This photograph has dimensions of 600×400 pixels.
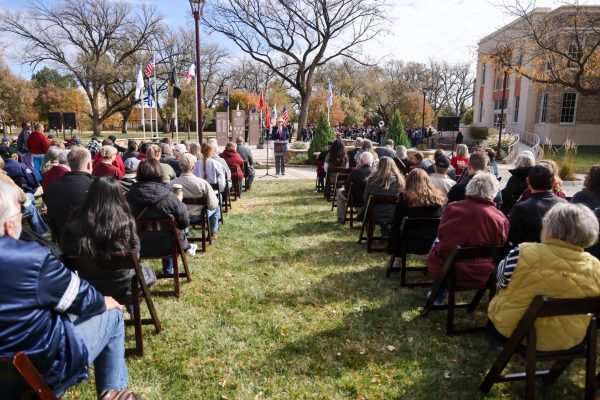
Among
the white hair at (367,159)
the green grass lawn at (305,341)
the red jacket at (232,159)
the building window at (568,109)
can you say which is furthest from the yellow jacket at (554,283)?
the building window at (568,109)

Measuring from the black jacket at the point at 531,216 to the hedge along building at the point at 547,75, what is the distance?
17136 mm

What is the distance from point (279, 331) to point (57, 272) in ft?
7.95

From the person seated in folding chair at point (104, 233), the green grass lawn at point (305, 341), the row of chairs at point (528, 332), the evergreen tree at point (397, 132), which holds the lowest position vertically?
the green grass lawn at point (305, 341)

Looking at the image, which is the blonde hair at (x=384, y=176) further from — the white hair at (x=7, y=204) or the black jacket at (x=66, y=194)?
the white hair at (x=7, y=204)

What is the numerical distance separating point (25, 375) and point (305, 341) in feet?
Answer: 7.90

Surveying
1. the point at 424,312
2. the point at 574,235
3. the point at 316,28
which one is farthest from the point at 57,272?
the point at 316,28

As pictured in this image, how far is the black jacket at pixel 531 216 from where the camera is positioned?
399 centimetres

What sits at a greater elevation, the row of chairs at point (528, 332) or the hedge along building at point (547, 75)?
the hedge along building at point (547, 75)

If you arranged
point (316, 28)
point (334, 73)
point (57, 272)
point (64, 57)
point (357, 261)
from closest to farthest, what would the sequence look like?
point (57, 272) < point (357, 261) < point (316, 28) < point (64, 57) < point (334, 73)

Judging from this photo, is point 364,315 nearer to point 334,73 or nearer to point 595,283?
point 595,283

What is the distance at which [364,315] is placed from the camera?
177 inches

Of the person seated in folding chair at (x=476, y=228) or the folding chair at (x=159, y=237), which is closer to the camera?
the person seated in folding chair at (x=476, y=228)

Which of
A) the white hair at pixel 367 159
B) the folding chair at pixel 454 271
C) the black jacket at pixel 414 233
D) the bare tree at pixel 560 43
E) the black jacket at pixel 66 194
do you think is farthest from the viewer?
the bare tree at pixel 560 43

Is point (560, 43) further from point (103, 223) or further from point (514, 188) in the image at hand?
point (103, 223)
